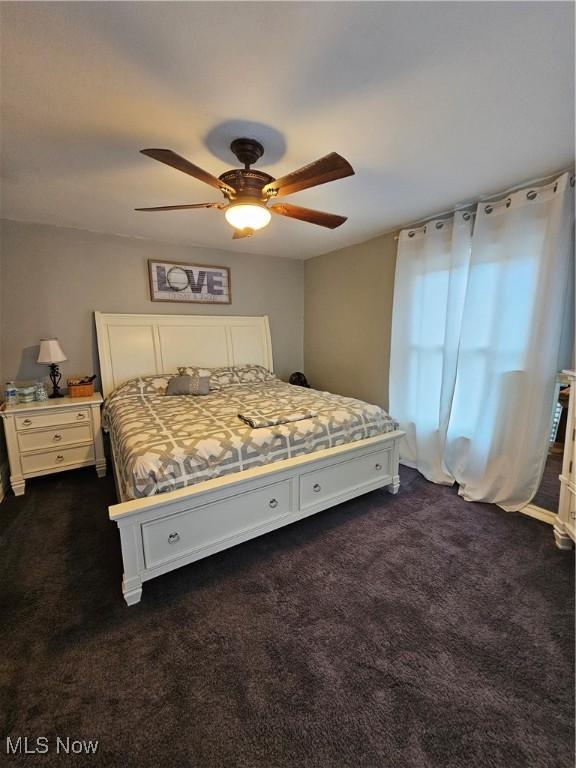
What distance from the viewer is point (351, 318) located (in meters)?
3.89

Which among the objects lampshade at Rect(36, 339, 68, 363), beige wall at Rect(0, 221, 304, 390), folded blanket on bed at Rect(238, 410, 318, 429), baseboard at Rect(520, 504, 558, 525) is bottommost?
baseboard at Rect(520, 504, 558, 525)

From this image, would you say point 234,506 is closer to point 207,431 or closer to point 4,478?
point 207,431

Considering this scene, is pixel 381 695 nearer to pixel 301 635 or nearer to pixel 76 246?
pixel 301 635

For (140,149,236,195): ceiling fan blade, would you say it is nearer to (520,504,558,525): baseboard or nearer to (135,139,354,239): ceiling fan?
(135,139,354,239): ceiling fan

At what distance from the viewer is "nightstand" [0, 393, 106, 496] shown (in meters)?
2.65

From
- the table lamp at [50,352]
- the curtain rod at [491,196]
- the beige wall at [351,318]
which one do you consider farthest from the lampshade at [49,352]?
the curtain rod at [491,196]

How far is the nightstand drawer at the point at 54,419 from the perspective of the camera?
266 cm

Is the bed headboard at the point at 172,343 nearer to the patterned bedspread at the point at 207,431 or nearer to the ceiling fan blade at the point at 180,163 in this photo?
the patterned bedspread at the point at 207,431

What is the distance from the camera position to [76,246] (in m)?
3.16

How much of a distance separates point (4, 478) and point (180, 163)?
295cm

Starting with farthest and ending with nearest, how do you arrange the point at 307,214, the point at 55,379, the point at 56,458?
the point at 55,379 < the point at 56,458 < the point at 307,214

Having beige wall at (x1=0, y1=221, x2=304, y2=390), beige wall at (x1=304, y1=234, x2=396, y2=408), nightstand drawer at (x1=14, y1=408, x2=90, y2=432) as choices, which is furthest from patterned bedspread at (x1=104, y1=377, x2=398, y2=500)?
beige wall at (x1=304, y1=234, x2=396, y2=408)

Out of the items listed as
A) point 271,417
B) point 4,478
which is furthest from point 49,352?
point 271,417

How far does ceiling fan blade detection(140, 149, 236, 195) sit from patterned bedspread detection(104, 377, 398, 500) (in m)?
1.42
